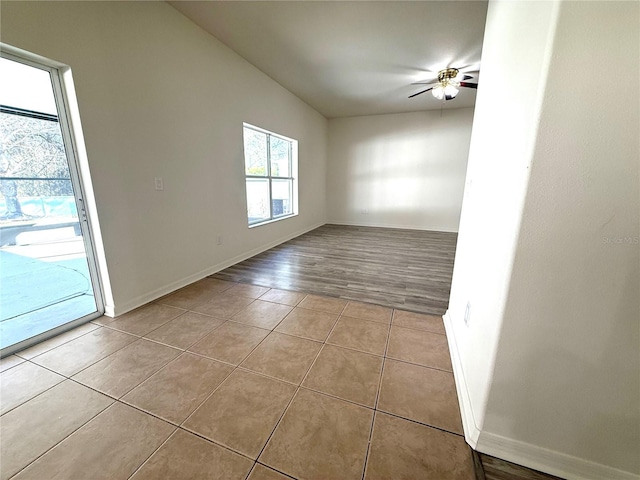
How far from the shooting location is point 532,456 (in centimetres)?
97

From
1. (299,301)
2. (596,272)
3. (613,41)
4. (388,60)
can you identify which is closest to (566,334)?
(596,272)

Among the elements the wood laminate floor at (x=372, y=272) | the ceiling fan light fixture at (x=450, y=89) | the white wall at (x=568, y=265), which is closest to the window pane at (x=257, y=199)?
the wood laminate floor at (x=372, y=272)

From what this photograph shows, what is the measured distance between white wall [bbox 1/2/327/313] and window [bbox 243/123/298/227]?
34cm

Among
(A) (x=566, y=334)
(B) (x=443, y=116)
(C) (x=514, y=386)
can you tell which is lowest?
(C) (x=514, y=386)

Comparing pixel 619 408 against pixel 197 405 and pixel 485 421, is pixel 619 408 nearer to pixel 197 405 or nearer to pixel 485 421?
pixel 485 421

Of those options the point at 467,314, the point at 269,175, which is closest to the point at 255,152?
the point at 269,175

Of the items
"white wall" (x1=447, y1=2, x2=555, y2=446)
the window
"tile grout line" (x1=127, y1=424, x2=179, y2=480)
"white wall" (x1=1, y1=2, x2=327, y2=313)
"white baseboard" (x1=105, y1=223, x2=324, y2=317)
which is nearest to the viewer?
"white wall" (x1=447, y1=2, x2=555, y2=446)

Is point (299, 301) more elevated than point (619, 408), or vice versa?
point (619, 408)

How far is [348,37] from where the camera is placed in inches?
103

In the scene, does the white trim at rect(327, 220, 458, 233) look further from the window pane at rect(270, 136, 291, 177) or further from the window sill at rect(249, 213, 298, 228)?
the window pane at rect(270, 136, 291, 177)

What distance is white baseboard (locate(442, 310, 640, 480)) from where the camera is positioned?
90 centimetres

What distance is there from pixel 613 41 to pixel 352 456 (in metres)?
1.63

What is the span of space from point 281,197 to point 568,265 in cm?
434

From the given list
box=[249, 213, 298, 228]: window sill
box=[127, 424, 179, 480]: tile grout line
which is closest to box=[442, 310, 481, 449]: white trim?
box=[127, 424, 179, 480]: tile grout line
